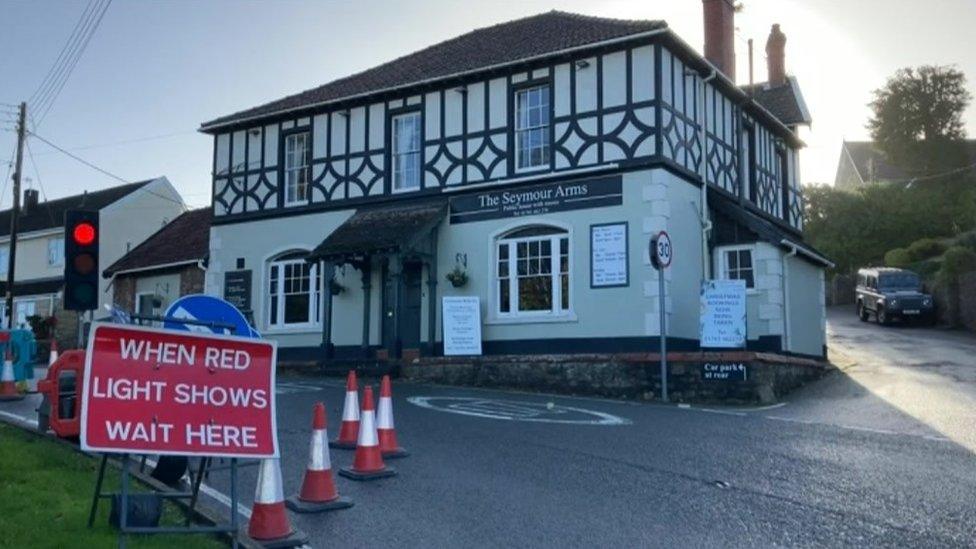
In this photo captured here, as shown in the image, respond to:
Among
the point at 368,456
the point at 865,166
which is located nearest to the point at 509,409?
the point at 368,456

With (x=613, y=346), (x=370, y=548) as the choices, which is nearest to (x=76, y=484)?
(x=370, y=548)

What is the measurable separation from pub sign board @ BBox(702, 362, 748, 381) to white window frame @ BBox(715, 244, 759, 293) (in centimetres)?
488

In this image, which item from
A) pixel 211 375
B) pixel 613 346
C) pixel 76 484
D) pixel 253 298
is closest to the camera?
pixel 211 375

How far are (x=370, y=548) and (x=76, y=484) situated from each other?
2791 mm

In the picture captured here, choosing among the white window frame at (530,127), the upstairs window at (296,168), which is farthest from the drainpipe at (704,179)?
the upstairs window at (296,168)

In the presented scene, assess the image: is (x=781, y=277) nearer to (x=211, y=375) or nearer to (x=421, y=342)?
(x=421, y=342)

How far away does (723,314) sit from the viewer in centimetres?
1720

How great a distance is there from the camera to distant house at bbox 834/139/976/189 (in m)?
53.6

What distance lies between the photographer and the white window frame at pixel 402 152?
22.6m

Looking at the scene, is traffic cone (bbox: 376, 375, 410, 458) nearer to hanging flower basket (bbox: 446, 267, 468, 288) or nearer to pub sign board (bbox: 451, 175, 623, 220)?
pub sign board (bbox: 451, 175, 623, 220)

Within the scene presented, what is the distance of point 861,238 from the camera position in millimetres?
41281

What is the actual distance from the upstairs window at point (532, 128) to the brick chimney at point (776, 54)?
11.5m

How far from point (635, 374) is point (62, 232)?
124 ft

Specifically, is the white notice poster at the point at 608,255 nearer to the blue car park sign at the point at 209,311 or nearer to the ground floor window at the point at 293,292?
the ground floor window at the point at 293,292
